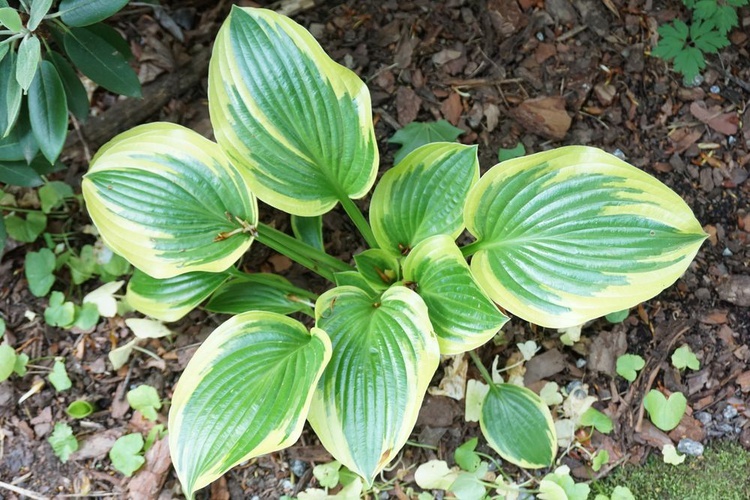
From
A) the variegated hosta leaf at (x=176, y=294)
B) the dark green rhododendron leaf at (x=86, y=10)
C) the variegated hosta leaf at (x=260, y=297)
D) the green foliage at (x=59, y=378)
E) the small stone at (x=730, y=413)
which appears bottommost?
the small stone at (x=730, y=413)

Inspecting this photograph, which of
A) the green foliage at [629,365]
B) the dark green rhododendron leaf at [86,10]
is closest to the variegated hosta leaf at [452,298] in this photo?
the green foliage at [629,365]

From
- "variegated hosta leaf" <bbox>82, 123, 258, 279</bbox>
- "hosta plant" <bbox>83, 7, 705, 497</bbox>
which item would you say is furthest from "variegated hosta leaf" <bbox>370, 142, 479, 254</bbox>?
"variegated hosta leaf" <bbox>82, 123, 258, 279</bbox>

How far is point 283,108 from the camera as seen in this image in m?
1.36

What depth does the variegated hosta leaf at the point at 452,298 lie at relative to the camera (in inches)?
50.6

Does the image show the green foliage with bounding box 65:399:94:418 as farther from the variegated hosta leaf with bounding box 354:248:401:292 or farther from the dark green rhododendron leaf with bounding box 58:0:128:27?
A: the dark green rhododendron leaf with bounding box 58:0:128:27

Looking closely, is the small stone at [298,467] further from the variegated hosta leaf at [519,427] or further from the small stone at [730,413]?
the small stone at [730,413]

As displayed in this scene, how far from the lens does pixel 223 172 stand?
142 centimetres

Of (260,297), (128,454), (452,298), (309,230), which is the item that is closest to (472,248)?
(452,298)

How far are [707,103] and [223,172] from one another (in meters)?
1.44

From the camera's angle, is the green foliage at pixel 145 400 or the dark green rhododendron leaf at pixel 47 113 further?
the green foliage at pixel 145 400

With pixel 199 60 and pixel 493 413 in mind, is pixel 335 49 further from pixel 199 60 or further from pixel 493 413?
pixel 493 413

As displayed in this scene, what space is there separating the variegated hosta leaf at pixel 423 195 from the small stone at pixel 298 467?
24.9 inches

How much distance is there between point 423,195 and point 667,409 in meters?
0.87

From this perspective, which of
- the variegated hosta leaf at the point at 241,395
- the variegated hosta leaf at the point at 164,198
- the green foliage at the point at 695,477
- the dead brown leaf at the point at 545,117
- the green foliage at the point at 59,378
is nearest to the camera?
the variegated hosta leaf at the point at 241,395
